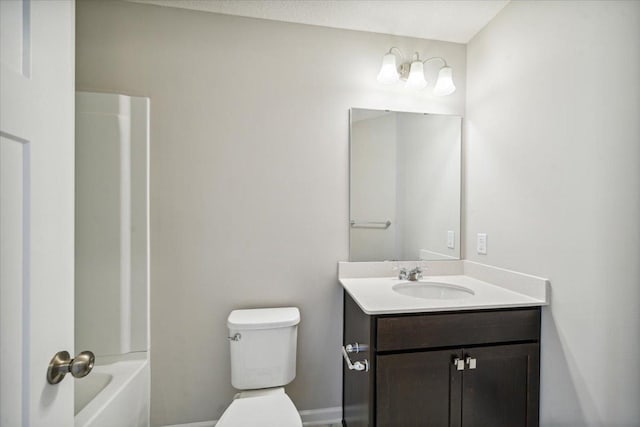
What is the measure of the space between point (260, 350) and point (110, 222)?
0.97m

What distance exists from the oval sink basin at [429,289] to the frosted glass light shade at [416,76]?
1.16 m

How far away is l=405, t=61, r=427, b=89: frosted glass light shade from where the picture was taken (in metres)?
1.77

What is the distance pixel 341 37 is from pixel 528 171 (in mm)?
1268

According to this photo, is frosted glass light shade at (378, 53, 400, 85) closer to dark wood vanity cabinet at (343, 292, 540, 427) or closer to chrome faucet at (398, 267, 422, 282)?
chrome faucet at (398, 267, 422, 282)

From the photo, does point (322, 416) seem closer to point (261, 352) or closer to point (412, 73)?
point (261, 352)

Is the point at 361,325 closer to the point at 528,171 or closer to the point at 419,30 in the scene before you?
the point at 528,171

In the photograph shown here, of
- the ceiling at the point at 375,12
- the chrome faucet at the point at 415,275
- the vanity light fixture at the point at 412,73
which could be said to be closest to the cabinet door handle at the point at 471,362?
the chrome faucet at the point at 415,275

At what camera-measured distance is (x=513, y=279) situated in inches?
59.9

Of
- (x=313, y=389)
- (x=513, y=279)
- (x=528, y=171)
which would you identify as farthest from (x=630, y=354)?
(x=313, y=389)

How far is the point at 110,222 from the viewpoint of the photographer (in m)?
1.49

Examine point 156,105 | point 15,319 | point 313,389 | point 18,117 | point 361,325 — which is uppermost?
point 156,105

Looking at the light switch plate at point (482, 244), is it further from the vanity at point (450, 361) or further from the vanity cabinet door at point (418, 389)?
the vanity cabinet door at point (418, 389)

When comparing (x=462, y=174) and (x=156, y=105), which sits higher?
(x=156, y=105)

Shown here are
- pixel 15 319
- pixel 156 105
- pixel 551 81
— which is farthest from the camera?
pixel 156 105
